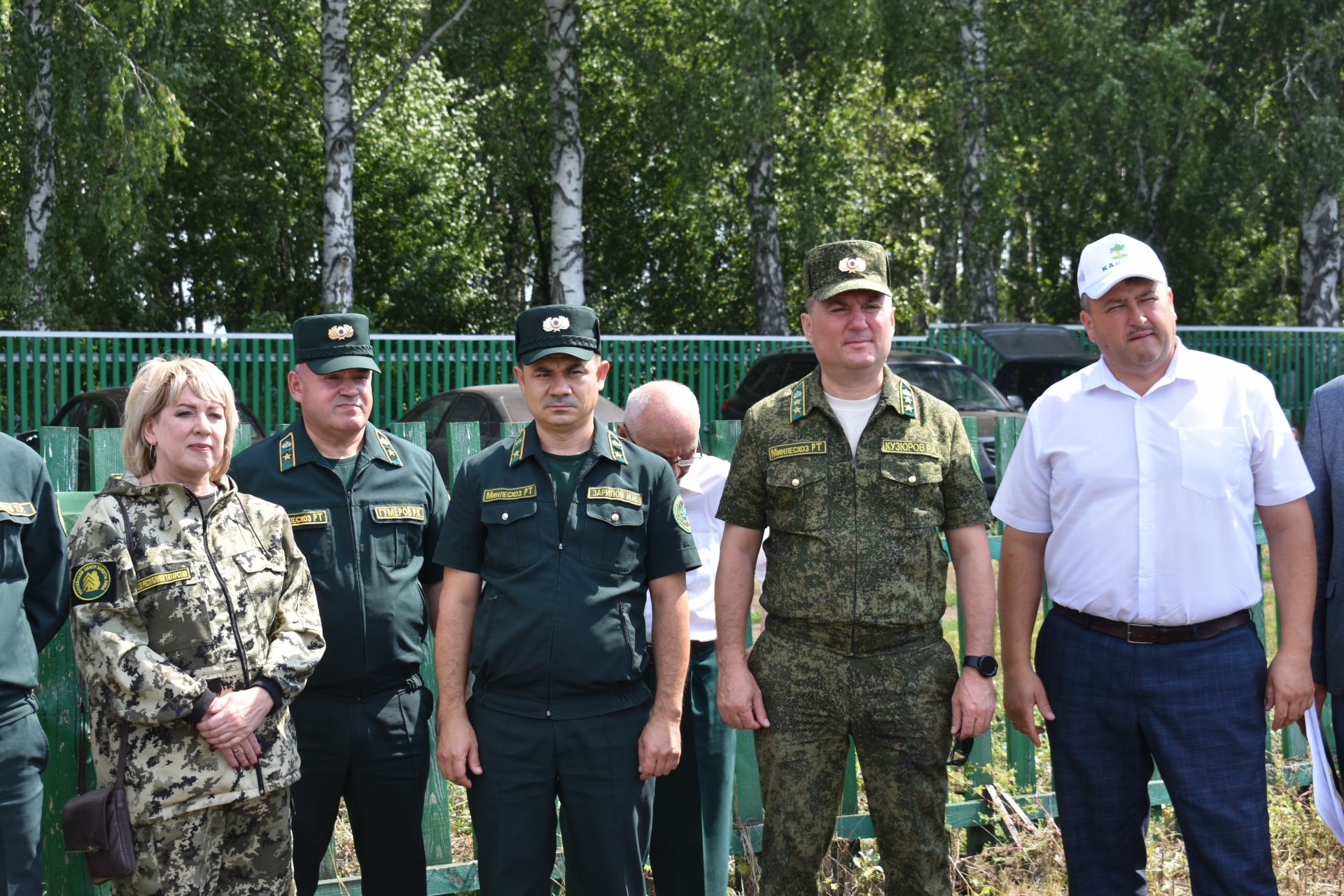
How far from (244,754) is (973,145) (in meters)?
16.5

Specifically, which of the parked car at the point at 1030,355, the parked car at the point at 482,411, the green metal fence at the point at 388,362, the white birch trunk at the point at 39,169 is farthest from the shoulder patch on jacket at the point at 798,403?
the white birch trunk at the point at 39,169

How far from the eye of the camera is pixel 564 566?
3.11 metres

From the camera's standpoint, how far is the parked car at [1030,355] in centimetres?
1484

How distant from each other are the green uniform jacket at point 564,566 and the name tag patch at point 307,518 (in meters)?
0.37

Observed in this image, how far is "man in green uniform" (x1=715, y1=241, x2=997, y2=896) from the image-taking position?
10.4 feet

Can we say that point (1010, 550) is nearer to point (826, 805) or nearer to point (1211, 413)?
point (1211, 413)

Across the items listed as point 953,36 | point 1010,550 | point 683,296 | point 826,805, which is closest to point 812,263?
point 1010,550

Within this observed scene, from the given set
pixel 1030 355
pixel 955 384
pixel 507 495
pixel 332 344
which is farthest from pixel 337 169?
pixel 507 495

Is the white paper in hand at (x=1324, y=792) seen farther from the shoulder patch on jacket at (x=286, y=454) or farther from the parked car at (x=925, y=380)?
the parked car at (x=925, y=380)

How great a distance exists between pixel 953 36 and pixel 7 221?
1436 cm

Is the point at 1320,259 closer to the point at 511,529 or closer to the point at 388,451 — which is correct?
the point at 388,451

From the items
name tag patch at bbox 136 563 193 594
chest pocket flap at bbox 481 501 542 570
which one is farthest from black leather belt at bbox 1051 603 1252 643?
name tag patch at bbox 136 563 193 594

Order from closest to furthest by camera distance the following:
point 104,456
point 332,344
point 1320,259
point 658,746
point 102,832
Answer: point 102,832 → point 658,746 → point 332,344 → point 104,456 → point 1320,259

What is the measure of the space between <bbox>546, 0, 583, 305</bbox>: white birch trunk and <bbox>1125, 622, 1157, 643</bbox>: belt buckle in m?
12.0
